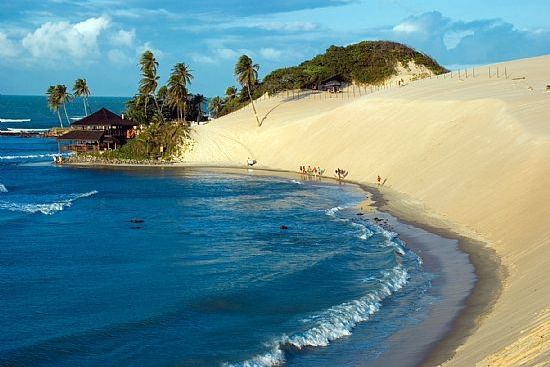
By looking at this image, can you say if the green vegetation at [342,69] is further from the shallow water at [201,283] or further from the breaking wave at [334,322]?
the breaking wave at [334,322]

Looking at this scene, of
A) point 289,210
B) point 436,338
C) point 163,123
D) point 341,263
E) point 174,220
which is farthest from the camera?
point 163,123

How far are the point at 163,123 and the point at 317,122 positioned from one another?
2004 centimetres

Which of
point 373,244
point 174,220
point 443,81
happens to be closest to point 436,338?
point 373,244

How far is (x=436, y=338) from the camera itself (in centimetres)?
1964

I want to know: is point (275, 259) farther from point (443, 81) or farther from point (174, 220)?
point (443, 81)

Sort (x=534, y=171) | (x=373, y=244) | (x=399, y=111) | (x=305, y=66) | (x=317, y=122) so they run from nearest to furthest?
1. (x=373, y=244)
2. (x=534, y=171)
3. (x=399, y=111)
4. (x=317, y=122)
5. (x=305, y=66)

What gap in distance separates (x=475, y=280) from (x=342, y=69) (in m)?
81.6

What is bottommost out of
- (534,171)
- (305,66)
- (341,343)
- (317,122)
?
(341,343)

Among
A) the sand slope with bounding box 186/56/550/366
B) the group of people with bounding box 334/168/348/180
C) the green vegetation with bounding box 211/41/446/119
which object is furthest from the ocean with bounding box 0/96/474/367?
the green vegetation with bounding box 211/41/446/119

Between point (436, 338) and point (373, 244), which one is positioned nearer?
point (436, 338)

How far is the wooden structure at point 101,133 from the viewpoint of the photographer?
82.1 metres

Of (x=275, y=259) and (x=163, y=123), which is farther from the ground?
(x=163, y=123)

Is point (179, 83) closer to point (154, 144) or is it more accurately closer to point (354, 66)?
point (154, 144)

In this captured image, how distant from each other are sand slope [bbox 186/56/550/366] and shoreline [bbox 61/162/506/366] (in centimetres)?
41
